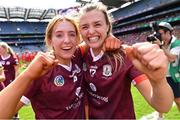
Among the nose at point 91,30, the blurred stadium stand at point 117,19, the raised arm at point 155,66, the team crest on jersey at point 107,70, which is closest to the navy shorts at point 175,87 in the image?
the team crest on jersey at point 107,70

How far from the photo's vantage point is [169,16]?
40.9 metres

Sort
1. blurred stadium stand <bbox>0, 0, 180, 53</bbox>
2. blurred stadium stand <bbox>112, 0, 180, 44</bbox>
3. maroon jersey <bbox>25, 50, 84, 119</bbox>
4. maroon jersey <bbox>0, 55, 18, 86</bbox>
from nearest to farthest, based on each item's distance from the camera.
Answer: maroon jersey <bbox>25, 50, 84, 119</bbox>, maroon jersey <bbox>0, 55, 18, 86</bbox>, blurred stadium stand <bbox>112, 0, 180, 44</bbox>, blurred stadium stand <bbox>0, 0, 180, 53</bbox>

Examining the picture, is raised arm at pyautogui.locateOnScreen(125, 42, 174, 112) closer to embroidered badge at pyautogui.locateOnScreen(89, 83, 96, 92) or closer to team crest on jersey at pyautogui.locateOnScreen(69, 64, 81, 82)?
embroidered badge at pyautogui.locateOnScreen(89, 83, 96, 92)

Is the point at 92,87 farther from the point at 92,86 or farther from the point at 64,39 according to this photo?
the point at 64,39

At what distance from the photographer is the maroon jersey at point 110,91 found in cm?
294

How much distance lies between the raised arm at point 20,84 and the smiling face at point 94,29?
1.02 meters

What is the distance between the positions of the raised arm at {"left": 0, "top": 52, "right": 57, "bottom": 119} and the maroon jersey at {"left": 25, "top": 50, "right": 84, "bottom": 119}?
735 millimetres

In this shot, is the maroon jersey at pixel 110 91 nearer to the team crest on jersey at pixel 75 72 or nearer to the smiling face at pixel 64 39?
the team crest on jersey at pixel 75 72

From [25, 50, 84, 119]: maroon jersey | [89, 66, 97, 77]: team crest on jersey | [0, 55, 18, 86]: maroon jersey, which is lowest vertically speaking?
[0, 55, 18, 86]: maroon jersey

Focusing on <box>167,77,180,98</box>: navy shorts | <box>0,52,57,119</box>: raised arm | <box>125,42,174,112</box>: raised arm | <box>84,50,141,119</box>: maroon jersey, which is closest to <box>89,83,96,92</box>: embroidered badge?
<box>84,50,141,119</box>: maroon jersey

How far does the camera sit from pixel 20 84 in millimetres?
2080

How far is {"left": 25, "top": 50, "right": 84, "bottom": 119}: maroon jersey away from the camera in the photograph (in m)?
2.92

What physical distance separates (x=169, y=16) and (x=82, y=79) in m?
39.4

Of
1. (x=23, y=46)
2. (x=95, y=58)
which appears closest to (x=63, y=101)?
(x=95, y=58)
